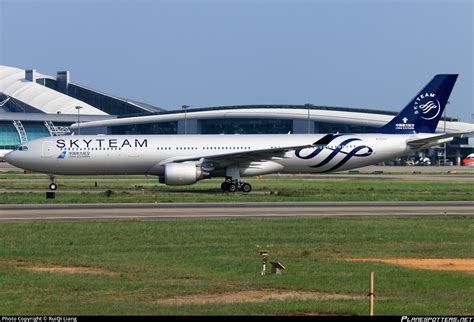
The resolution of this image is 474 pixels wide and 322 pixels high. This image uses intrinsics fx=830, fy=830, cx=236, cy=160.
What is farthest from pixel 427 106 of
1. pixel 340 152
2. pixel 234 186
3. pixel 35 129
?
pixel 35 129

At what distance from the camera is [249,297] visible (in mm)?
17609

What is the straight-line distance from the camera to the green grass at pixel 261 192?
147 feet

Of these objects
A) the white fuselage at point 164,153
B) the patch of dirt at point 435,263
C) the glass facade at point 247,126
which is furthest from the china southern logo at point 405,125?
the glass facade at point 247,126

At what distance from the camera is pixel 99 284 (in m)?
19.0

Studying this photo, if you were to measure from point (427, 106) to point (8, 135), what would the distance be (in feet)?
379

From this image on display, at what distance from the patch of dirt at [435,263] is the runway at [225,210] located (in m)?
11.8

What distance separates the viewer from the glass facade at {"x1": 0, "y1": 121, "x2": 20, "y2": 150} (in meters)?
157

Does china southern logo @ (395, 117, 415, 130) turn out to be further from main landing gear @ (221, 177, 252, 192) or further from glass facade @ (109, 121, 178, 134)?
glass facade @ (109, 121, 178, 134)

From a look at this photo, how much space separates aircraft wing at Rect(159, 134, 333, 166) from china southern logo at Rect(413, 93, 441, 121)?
8.76m

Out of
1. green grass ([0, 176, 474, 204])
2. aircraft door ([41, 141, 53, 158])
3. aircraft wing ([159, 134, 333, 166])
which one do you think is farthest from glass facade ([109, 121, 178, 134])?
aircraft wing ([159, 134, 333, 166])

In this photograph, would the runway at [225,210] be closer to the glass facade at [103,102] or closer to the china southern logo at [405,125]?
the china southern logo at [405,125]

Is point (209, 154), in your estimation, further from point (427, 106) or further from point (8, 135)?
point (8, 135)

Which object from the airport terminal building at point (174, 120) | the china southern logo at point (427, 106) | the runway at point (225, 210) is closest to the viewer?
the runway at point (225, 210)

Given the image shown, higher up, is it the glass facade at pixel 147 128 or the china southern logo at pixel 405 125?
the glass facade at pixel 147 128
